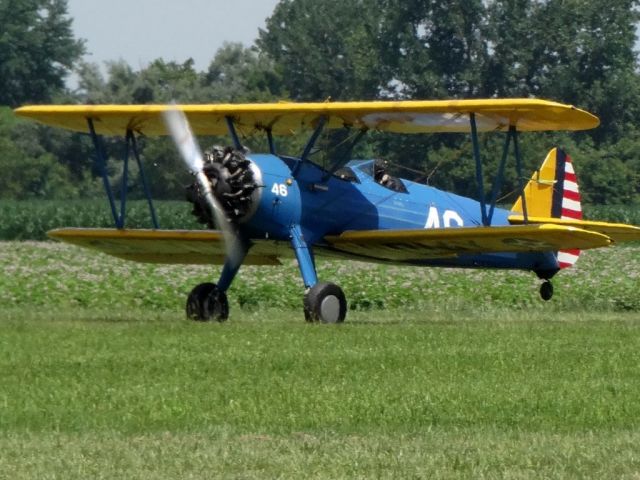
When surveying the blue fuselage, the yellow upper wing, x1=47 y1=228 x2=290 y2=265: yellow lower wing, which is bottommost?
x1=47 y1=228 x2=290 y2=265: yellow lower wing

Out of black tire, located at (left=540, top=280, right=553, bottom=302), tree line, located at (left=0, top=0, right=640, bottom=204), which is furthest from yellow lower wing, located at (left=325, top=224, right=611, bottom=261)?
tree line, located at (left=0, top=0, right=640, bottom=204)

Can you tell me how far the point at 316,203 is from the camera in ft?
54.1

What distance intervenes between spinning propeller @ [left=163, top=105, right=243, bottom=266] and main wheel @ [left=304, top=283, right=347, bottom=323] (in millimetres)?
1026

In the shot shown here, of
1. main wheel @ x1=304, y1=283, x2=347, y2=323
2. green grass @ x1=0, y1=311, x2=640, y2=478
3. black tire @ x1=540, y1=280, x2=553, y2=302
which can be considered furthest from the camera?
black tire @ x1=540, y1=280, x2=553, y2=302

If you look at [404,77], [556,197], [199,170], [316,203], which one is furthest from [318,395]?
[404,77]

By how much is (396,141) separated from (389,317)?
127ft

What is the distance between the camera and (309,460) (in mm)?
7582

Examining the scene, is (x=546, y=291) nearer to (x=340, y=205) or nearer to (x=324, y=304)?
(x=340, y=205)

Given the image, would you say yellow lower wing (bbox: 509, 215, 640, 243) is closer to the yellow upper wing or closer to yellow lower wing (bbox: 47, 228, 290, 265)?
the yellow upper wing

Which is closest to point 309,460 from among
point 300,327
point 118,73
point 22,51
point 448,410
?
point 448,410

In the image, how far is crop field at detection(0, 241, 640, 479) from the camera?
7551 millimetres

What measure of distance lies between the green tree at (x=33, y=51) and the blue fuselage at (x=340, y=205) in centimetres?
5478

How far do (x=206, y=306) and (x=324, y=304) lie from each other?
1442 millimetres

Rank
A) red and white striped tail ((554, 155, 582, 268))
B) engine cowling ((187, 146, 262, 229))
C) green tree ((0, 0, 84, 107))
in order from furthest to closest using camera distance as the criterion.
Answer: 1. green tree ((0, 0, 84, 107))
2. red and white striped tail ((554, 155, 582, 268))
3. engine cowling ((187, 146, 262, 229))
